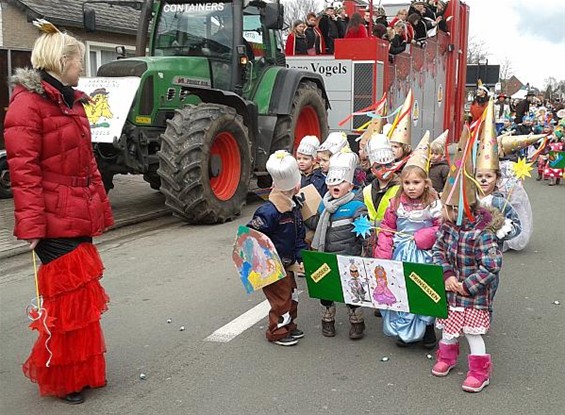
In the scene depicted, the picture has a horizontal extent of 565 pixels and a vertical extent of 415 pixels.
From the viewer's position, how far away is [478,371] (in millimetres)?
3916

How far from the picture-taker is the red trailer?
11406 mm

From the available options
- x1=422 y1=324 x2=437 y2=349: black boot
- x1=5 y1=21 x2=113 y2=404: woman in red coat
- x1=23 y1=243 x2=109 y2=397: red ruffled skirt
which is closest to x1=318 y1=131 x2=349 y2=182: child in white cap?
x1=422 y1=324 x2=437 y2=349: black boot

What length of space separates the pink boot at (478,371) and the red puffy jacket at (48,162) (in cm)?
224

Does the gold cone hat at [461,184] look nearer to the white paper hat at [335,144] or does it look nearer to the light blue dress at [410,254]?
the light blue dress at [410,254]

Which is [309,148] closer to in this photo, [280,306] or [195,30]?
[280,306]

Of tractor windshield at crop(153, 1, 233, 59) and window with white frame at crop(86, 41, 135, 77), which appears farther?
window with white frame at crop(86, 41, 135, 77)

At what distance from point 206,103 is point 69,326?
531 cm

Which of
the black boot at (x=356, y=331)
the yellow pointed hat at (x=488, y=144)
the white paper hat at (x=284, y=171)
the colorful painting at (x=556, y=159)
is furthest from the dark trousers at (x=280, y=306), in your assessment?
the colorful painting at (x=556, y=159)

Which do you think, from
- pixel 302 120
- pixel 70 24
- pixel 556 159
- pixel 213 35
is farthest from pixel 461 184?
pixel 70 24

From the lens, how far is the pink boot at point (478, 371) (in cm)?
389

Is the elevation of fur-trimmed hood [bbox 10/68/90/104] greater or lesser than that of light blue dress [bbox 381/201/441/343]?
greater

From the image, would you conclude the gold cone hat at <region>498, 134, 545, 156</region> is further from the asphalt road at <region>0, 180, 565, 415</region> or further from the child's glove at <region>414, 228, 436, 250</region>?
the child's glove at <region>414, 228, 436, 250</region>

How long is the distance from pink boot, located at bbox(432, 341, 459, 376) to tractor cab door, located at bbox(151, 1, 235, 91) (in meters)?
5.81

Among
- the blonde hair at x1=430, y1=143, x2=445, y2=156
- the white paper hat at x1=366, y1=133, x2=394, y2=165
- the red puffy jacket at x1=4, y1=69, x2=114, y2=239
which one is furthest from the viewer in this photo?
the blonde hair at x1=430, y1=143, x2=445, y2=156
